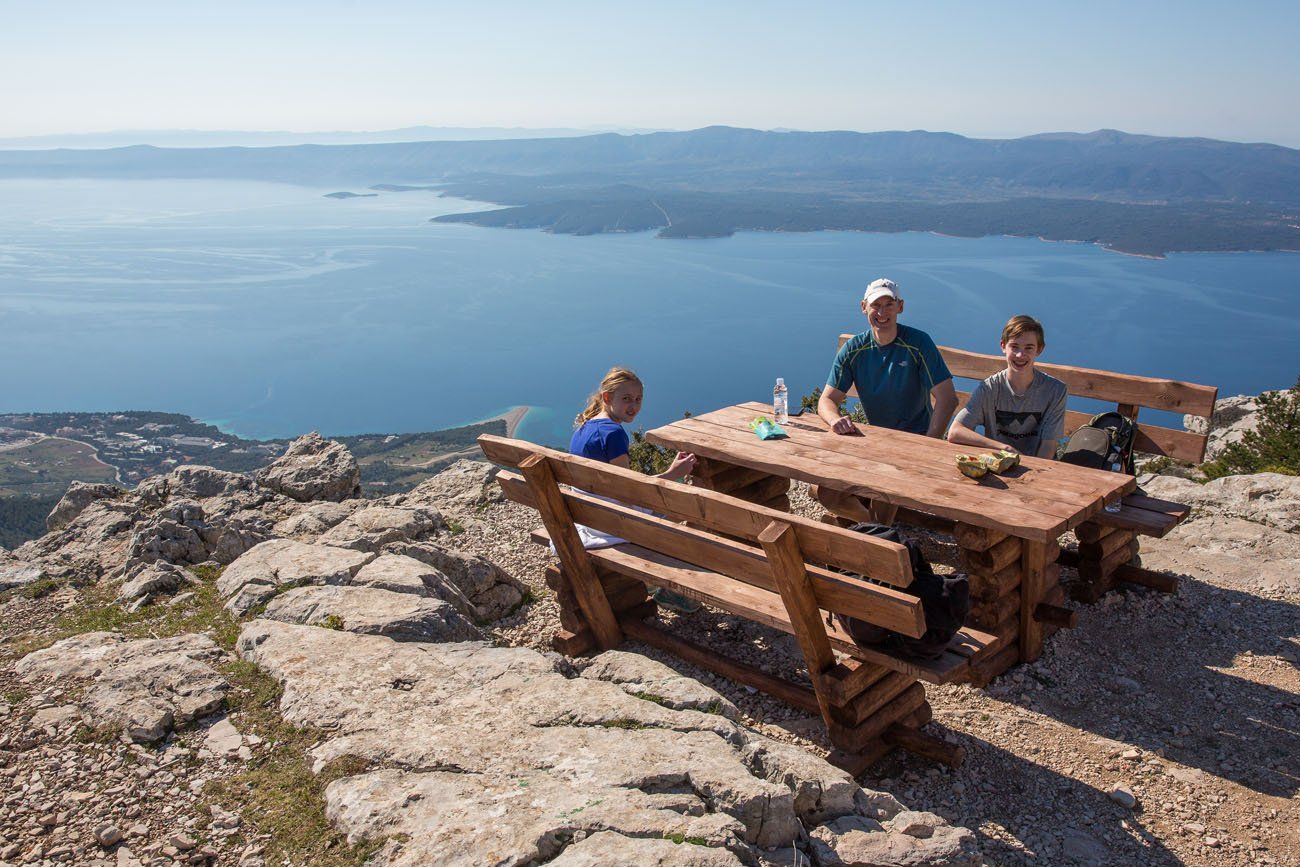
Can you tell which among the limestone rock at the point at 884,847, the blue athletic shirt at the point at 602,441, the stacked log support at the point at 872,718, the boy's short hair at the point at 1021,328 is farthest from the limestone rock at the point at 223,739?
the boy's short hair at the point at 1021,328

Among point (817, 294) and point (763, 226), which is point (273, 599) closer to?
point (817, 294)

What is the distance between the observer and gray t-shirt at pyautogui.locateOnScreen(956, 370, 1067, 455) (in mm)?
5207

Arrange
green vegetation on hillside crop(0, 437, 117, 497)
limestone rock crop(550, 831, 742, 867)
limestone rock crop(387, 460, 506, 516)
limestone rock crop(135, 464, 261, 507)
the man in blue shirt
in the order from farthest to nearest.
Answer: green vegetation on hillside crop(0, 437, 117, 497), limestone rock crop(387, 460, 506, 516), limestone rock crop(135, 464, 261, 507), the man in blue shirt, limestone rock crop(550, 831, 742, 867)

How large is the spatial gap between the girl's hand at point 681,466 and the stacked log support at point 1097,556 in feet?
8.07

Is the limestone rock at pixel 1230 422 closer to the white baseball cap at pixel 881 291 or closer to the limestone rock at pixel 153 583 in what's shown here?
the white baseball cap at pixel 881 291

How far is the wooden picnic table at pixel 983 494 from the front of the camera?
3.95m

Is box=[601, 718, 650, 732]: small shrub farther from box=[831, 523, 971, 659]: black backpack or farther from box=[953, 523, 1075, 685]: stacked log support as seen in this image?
box=[953, 523, 1075, 685]: stacked log support

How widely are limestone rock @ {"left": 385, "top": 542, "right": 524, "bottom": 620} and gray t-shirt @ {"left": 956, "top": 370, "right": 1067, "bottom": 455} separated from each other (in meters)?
3.38

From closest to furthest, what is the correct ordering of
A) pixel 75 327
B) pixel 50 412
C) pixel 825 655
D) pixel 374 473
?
1. pixel 825 655
2. pixel 374 473
3. pixel 50 412
4. pixel 75 327

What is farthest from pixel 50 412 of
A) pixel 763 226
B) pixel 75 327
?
pixel 763 226

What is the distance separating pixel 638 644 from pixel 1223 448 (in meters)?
10.8

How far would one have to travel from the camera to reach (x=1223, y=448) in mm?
11641

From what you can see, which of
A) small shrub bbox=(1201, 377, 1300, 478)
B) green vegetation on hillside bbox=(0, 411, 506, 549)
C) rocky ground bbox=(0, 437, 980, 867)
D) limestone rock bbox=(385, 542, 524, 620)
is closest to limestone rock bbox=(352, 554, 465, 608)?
rocky ground bbox=(0, 437, 980, 867)

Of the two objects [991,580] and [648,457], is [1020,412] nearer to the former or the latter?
[991,580]
